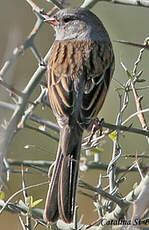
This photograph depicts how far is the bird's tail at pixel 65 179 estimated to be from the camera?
3406mm

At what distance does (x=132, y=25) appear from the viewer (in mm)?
7309

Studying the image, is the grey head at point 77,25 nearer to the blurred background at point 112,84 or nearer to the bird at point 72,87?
the bird at point 72,87

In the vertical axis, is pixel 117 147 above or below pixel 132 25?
below

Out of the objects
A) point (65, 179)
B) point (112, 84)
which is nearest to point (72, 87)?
point (65, 179)

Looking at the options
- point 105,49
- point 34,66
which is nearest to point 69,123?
point 105,49

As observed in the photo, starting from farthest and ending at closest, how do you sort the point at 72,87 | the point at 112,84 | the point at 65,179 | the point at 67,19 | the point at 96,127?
1. the point at 112,84
2. the point at 67,19
3. the point at 72,87
4. the point at 96,127
5. the point at 65,179

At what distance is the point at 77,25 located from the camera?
5188mm

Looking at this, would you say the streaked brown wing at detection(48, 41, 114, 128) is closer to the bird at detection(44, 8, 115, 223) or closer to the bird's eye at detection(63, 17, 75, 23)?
the bird at detection(44, 8, 115, 223)

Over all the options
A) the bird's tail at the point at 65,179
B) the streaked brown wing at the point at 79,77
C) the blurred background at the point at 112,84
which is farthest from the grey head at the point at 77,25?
the bird's tail at the point at 65,179

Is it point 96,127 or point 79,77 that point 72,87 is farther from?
point 96,127

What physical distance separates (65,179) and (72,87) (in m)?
0.82

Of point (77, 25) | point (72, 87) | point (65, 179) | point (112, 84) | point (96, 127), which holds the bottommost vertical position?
point (65, 179)

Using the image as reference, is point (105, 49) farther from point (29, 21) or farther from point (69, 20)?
point (29, 21)

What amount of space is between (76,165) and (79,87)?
685 mm
